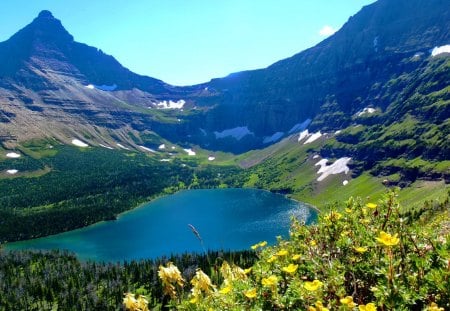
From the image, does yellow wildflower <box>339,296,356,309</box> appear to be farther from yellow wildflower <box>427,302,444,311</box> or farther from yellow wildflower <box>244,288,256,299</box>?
yellow wildflower <box>244,288,256,299</box>

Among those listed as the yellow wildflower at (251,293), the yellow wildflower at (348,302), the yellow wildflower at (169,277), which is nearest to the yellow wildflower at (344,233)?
the yellow wildflower at (251,293)

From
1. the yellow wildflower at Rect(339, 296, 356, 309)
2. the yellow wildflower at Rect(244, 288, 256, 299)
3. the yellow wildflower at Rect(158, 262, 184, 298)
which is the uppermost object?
the yellow wildflower at Rect(339, 296, 356, 309)

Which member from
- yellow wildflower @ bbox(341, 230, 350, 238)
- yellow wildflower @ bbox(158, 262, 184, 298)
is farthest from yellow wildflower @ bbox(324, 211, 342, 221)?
yellow wildflower @ bbox(158, 262, 184, 298)

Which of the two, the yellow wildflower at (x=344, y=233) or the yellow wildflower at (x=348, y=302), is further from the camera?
the yellow wildflower at (x=344, y=233)

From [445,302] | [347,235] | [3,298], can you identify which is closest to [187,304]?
[347,235]

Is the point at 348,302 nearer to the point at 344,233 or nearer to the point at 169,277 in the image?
the point at 344,233

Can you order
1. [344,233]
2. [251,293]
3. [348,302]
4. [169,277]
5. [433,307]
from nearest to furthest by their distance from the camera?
[433,307] < [348,302] < [251,293] < [344,233] < [169,277]

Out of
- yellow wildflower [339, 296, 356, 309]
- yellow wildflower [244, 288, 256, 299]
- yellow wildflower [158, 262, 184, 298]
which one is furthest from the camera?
yellow wildflower [158, 262, 184, 298]

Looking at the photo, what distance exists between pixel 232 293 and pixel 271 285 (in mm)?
959

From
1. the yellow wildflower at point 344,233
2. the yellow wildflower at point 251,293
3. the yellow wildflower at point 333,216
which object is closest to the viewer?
the yellow wildflower at point 251,293

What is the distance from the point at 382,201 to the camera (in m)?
7.38

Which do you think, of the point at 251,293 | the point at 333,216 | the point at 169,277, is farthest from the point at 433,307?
the point at 169,277

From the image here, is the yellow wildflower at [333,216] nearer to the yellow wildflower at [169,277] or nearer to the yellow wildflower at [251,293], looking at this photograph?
the yellow wildflower at [251,293]

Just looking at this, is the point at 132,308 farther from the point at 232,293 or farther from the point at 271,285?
the point at 271,285
